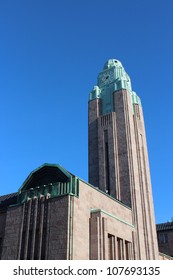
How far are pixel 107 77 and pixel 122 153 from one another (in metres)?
15.2

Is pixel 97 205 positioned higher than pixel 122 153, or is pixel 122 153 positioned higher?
pixel 122 153

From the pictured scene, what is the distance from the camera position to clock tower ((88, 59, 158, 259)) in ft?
122

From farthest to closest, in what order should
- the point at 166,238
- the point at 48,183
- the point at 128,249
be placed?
the point at 166,238, the point at 48,183, the point at 128,249

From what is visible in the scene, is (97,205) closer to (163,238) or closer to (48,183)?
(48,183)

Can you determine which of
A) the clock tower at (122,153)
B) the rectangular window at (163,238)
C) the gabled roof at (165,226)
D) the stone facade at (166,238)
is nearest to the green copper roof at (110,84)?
the clock tower at (122,153)

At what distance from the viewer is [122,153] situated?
4075 cm

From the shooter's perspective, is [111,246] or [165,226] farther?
[165,226]

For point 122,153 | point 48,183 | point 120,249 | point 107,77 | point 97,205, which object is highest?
point 107,77

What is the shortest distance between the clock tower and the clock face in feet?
0.71

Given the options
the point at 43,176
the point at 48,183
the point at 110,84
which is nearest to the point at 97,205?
the point at 48,183

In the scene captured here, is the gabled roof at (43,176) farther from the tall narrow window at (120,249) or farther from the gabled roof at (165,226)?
the gabled roof at (165,226)

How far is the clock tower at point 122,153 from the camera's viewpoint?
37.1 m

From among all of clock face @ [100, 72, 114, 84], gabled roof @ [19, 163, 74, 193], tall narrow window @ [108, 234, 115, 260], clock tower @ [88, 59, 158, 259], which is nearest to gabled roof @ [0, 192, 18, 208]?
gabled roof @ [19, 163, 74, 193]

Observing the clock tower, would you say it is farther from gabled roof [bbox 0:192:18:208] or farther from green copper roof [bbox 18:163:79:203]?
gabled roof [bbox 0:192:18:208]
